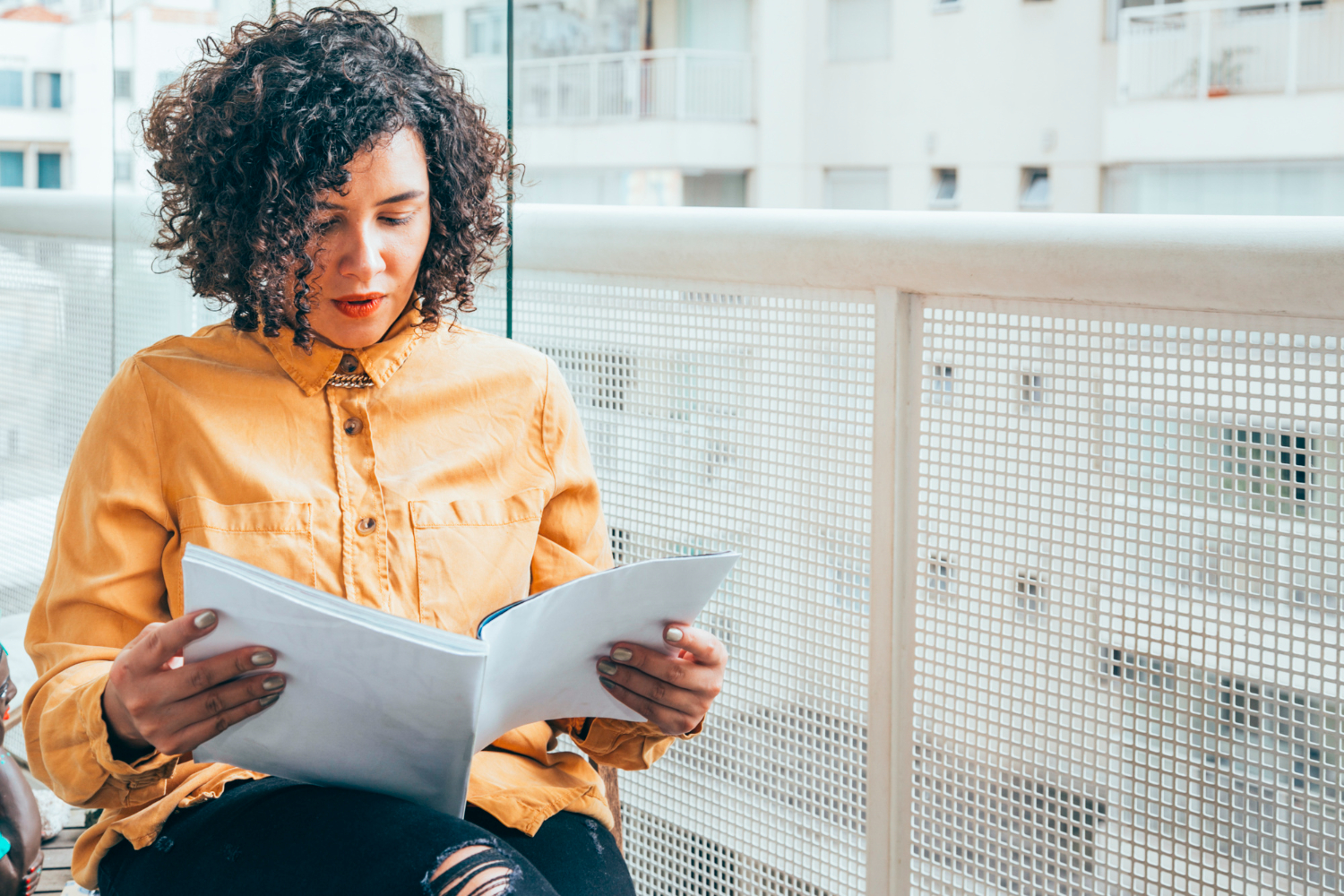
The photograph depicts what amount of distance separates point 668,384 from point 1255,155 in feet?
38.0

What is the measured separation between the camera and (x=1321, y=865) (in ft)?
3.40

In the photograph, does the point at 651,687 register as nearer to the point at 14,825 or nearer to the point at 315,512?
the point at 315,512

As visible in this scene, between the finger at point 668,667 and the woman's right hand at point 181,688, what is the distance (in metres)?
0.27

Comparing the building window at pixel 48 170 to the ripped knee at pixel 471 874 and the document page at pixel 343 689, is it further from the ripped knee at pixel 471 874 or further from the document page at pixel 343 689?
the ripped knee at pixel 471 874

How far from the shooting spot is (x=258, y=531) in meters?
0.98

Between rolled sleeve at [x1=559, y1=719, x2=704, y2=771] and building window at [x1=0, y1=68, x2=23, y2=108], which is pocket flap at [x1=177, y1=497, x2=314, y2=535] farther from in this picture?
building window at [x1=0, y1=68, x2=23, y2=108]

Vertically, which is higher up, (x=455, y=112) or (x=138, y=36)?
(x=138, y=36)

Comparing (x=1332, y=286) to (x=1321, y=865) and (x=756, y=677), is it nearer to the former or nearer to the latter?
(x=1321, y=865)

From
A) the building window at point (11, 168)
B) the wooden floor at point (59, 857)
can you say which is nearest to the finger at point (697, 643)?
the wooden floor at point (59, 857)

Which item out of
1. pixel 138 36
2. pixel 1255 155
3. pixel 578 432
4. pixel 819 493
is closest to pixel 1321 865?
pixel 819 493

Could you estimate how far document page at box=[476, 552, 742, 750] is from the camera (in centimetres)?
81

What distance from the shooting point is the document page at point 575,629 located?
81cm

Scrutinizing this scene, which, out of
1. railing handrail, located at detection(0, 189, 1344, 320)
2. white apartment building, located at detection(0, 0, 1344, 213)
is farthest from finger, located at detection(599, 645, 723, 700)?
white apartment building, located at detection(0, 0, 1344, 213)

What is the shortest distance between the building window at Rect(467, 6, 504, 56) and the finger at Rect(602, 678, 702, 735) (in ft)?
2.40
